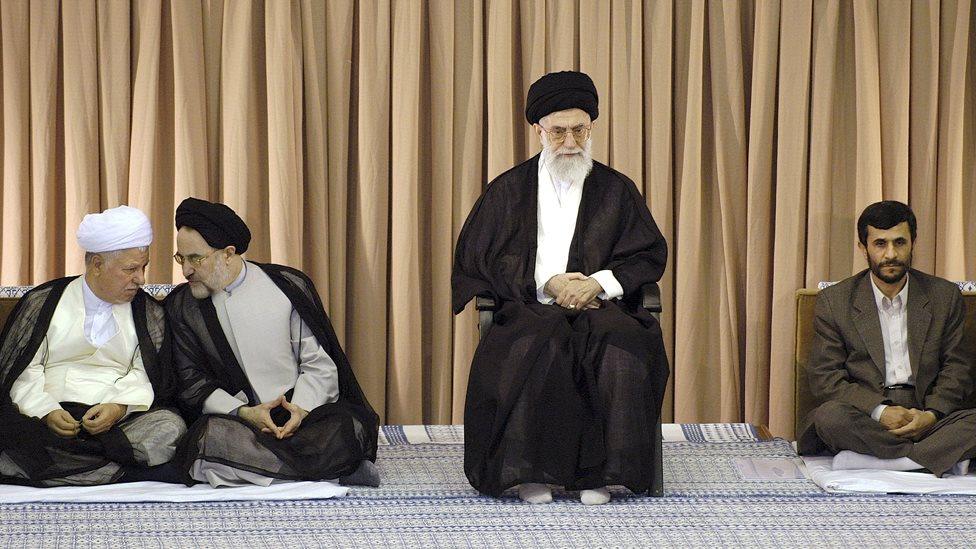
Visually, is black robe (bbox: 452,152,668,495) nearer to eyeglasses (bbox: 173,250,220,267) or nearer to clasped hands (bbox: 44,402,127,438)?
eyeglasses (bbox: 173,250,220,267)

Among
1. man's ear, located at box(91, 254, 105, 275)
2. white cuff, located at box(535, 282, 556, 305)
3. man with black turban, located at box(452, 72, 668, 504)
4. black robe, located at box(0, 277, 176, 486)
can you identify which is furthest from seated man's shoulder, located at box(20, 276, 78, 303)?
white cuff, located at box(535, 282, 556, 305)

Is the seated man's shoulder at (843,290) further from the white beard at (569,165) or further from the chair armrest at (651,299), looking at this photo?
the white beard at (569,165)

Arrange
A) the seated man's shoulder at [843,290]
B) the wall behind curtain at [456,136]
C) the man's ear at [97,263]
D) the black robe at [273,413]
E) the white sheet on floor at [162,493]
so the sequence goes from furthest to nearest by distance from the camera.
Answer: the wall behind curtain at [456,136], the seated man's shoulder at [843,290], the man's ear at [97,263], the black robe at [273,413], the white sheet on floor at [162,493]

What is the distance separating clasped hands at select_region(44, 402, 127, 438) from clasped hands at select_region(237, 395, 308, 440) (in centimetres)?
40

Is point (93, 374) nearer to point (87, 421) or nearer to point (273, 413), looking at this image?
point (87, 421)

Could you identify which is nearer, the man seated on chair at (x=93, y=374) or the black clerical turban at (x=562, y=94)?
the man seated on chair at (x=93, y=374)

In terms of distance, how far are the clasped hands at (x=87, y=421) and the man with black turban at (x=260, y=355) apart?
0.91ft

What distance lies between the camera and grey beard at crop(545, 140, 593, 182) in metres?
4.46

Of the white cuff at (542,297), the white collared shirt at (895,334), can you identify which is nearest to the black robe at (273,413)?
the white cuff at (542,297)

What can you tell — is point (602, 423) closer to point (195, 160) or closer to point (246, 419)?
point (246, 419)

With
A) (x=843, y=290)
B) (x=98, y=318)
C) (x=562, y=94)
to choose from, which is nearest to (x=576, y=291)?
(x=562, y=94)

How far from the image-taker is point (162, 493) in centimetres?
398

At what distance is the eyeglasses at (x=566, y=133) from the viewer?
4.41m

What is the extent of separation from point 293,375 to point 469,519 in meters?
0.89
